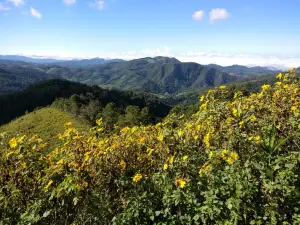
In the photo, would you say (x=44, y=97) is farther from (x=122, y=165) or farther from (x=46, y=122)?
(x=122, y=165)

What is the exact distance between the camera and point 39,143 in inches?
145

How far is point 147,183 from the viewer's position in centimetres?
351

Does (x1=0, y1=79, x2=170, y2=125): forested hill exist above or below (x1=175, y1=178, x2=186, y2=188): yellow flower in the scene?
below

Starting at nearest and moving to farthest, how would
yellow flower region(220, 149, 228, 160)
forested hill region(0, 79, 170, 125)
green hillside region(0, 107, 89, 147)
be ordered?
yellow flower region(220, 149, 228, 160)
green hillside region(0, 107, 89, 147)
forested hill region(0, 79, 170, 125)

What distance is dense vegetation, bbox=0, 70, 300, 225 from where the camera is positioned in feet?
9.76

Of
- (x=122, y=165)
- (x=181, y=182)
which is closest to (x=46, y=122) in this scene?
(x=122, y=165)

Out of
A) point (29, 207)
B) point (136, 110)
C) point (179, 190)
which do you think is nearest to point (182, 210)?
point (179, 190)

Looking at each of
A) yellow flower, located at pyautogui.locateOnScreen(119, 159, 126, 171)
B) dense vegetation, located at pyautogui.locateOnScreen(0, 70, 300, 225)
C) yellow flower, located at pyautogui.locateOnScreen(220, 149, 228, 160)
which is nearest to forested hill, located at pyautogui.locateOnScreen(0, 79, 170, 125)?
dense vegetation, located at pyautogui.locateOnScreen(0, 70, 300, 225)

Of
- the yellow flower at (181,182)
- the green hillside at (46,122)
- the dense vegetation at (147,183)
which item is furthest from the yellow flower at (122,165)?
the green hillside at (46,122)

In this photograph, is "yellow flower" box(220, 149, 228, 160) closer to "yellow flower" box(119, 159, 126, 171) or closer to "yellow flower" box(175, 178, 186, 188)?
"yellow flower" box(175, 178, 186, 188)

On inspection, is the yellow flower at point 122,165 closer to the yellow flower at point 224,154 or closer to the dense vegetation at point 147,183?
the dense vegetation at point 147,183

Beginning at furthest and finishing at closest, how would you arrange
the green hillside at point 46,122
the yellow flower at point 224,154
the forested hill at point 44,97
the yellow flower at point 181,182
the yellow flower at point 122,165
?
the forested hill at point 44,97, the green hillside at point 46,122, the yellow flower at point 122,165, the yellow flower at point 224,154, the yellow flower at point 181,182

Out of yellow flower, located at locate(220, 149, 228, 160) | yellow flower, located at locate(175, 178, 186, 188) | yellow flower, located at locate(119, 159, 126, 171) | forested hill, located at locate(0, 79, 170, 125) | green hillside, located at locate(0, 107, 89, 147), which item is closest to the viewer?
yellow flower, located at locate(175, 178, 186, 188)

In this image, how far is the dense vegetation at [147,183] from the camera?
297 cm
